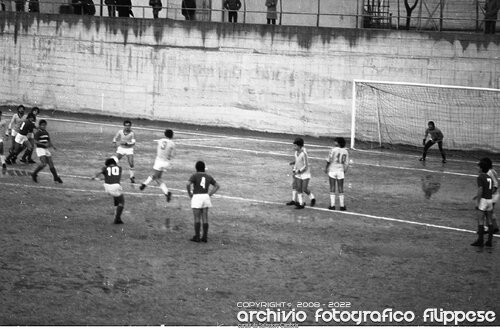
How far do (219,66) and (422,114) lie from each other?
9.39 m

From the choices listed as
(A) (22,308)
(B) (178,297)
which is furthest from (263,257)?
(A) (22,308)

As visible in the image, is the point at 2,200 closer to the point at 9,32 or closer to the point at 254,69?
the point at 254,69

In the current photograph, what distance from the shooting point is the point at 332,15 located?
38094 millimetres

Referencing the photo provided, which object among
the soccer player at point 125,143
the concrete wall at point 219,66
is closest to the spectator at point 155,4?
the concrete wall at point 219,66

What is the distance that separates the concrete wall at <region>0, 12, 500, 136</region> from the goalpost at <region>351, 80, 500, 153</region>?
1.87ft

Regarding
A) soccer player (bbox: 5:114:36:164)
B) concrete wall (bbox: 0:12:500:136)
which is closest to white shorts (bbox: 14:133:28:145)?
soccer player (bbox: 5:114:36:164)

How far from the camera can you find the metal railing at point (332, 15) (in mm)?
36281

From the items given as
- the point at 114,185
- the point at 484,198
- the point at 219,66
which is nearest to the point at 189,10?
the point at 219,66

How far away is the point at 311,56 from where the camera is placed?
118 ft

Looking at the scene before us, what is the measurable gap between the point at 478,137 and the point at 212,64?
12.1m

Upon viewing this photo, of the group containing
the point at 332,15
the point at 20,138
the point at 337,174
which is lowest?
the point at 337,174

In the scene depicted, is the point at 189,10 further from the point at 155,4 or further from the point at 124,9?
the point at 124,9

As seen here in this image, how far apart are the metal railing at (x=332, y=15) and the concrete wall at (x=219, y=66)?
1033 millimetres

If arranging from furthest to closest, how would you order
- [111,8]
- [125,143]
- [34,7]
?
[34,7] < [111,8] < [125,143]
